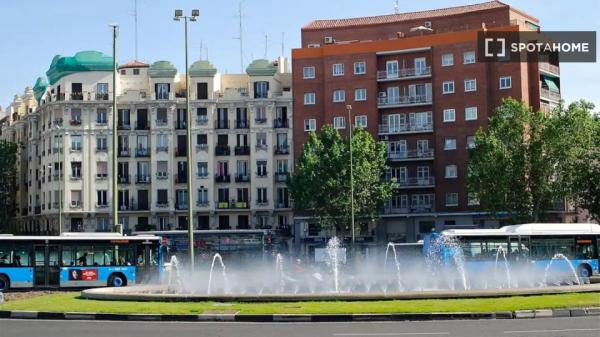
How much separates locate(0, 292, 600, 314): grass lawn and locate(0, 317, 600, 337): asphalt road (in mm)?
1614

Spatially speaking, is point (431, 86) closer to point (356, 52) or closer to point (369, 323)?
point (356, 52)

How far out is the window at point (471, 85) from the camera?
3034 inches

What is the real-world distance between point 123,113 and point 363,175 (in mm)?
26819

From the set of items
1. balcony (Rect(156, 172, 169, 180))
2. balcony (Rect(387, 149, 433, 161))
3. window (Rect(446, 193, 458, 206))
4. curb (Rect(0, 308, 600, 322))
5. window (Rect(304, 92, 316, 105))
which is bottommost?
curb (Rect(0, 308, 600, 322))

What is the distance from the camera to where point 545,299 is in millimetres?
25578

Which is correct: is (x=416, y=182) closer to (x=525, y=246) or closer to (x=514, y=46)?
(x=514, y=46)

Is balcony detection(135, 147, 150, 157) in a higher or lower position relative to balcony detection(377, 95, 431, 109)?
lower

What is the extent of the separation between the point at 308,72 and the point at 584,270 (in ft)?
141

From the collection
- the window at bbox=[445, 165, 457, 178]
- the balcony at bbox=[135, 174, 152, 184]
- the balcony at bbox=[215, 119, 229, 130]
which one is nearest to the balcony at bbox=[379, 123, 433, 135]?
the window at bbox=[445, 165, 457, 178]

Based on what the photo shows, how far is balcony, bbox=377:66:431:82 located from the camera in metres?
79.7

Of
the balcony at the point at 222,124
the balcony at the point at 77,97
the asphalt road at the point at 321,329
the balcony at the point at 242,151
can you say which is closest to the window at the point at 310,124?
the balcony at the point at 242,151

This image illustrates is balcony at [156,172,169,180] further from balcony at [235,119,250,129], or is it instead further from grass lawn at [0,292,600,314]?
grass lawn at [0,292,600,314]

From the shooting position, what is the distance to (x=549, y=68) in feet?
258

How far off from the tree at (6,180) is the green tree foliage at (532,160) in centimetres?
5015
